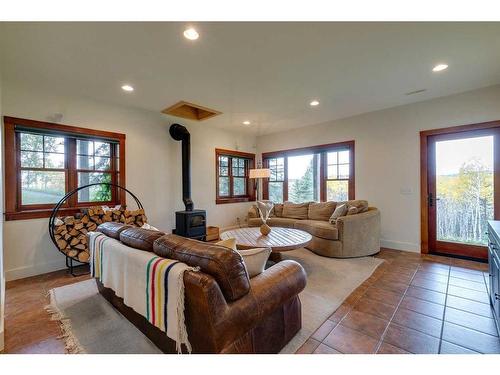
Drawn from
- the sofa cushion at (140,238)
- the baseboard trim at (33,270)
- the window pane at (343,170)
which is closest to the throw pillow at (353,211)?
the window pane at (343,170)

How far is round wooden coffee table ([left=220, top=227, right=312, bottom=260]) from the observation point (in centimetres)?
273

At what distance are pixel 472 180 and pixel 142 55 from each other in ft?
16.2

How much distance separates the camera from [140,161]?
4.14m

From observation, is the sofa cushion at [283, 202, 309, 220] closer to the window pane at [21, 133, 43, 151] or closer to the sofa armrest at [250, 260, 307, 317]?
the sofa armrest at [250, 260, 307, 317]

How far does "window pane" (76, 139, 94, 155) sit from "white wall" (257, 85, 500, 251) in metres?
4.67

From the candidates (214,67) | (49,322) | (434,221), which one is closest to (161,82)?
(214,67)

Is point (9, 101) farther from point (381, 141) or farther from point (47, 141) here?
point (381, 141)

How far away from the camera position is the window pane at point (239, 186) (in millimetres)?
6000

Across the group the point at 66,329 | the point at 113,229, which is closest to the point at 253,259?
the point at 113,229

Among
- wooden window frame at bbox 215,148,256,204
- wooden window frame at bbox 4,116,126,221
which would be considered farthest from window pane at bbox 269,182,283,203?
wooden window frame at bbox 4,116,126,221

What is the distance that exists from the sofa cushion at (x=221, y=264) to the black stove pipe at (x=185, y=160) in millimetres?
3192

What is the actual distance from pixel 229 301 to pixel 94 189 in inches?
139

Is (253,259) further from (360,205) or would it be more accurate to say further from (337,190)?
(337,190)

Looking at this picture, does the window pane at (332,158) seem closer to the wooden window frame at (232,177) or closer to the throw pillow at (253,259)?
the wooden window frame at (232,177)
